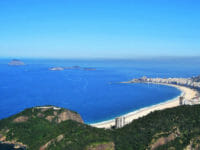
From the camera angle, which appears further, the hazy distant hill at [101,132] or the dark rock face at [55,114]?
the dark rock face at [55,114]

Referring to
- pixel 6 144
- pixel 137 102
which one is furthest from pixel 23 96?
pixel 6 144

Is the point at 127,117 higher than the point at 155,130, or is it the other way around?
the point at 155,130

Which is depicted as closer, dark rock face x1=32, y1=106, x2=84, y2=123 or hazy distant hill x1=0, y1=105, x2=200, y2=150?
hazy distant hill x1=0, y1=105, x2=200, y2=150

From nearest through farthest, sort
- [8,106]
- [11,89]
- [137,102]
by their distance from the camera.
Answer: [8,106] → [137,102] → [11,89]

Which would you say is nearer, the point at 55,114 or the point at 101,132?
the point at 101,132

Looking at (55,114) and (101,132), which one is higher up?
(55,114)

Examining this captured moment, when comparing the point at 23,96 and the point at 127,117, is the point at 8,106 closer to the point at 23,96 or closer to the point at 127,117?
the point at 23,96

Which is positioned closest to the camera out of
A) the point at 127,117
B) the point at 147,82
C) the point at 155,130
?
the point at 155,130

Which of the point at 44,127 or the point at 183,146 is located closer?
the point at 183,146
